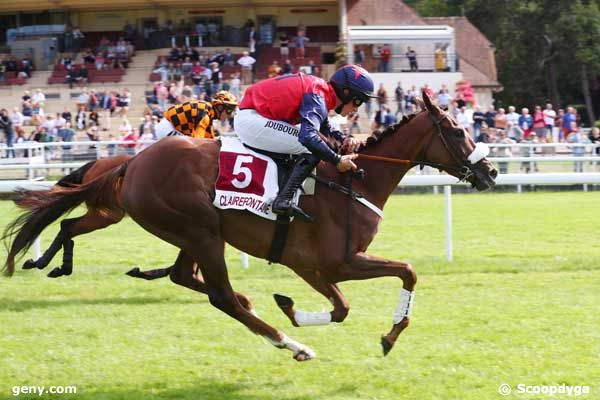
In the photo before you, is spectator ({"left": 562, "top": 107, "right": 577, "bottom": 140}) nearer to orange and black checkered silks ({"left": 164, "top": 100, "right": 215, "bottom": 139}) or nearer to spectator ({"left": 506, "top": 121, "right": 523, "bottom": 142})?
spectator ({"left": 506, "top": 121, "right": 523, "bottom": 142})

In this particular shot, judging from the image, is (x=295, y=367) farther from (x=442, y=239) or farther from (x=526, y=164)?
(x=526, y=164)

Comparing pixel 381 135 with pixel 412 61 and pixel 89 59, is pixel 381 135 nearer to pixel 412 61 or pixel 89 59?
pixel 412 61

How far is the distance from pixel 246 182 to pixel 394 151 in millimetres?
1063

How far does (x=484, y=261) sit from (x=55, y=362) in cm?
510

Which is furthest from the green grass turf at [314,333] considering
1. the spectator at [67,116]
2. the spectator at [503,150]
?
the spectator at [67,116]

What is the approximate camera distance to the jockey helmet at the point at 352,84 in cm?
610

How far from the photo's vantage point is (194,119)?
25.8 feet

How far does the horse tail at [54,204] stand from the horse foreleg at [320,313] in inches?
56.1

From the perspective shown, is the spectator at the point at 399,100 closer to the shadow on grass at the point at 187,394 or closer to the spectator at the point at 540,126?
the spectator at the point at 540,126

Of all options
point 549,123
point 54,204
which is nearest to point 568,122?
point 549,123

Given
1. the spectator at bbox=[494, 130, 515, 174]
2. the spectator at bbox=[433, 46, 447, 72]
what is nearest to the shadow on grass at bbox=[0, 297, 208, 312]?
the spectator at bbox=[494, 130, 515, 174]

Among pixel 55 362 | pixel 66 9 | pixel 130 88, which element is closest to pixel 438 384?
pixel 55 362

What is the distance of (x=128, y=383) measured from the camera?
5.50 meters

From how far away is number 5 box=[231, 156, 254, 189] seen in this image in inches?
234
